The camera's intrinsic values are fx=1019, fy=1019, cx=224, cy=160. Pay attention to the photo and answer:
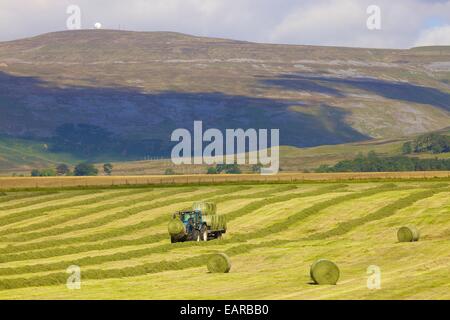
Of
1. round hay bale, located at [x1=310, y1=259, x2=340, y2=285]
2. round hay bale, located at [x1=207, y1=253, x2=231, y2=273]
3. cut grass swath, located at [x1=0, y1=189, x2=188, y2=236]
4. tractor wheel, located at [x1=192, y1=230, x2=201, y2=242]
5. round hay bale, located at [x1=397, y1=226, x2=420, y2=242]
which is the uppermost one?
cut grass swath, located at [x1=0, y1=189, x2=188, y2=236]

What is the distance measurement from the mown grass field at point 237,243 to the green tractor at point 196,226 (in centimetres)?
94

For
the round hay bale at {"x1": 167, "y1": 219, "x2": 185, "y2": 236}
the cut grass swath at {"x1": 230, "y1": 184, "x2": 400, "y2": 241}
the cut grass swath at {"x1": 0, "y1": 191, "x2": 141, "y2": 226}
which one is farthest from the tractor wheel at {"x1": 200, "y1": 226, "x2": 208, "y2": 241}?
the cut grass swath at {"x1": 0, "y1": 191, "x2": 141, "y2": 226}

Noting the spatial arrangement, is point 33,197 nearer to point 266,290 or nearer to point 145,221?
point 145,221

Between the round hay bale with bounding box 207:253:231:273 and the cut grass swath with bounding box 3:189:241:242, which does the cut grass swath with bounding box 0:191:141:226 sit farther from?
the round hay bale with bounding box 207:253:231:273

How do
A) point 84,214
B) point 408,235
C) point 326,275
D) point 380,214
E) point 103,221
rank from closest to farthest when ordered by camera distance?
point 326,275 → point 408,235 → point 380,214 → point 103,221 → point 84,214

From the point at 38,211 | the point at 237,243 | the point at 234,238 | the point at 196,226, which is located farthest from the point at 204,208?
the point at 38,211

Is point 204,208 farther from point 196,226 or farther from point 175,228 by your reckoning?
point 175,228

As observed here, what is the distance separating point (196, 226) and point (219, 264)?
15525mm

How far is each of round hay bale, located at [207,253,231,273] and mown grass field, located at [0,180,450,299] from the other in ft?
2.29

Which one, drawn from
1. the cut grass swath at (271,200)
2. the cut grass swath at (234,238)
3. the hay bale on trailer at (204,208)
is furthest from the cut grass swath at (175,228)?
the cut grass swath at (271,200)

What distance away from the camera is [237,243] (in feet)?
196

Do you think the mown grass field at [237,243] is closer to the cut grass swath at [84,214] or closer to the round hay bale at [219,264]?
the cut grass swath at [84,214]

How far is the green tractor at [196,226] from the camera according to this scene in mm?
61031

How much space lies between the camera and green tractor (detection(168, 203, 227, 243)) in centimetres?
6103
